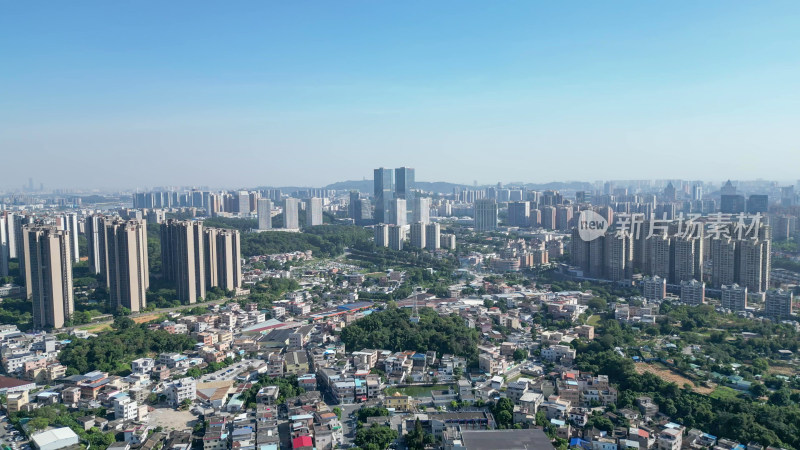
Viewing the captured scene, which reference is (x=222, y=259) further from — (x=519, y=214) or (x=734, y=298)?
(x=519, y=214)

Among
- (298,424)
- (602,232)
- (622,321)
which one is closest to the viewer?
(298,424)

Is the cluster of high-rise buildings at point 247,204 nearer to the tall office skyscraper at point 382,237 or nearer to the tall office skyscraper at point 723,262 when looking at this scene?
the tall office skyscraper at point 382,237

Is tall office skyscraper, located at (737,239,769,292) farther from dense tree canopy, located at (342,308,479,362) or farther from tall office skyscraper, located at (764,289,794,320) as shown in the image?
dense tree canopy, located at (342,308,479,362)

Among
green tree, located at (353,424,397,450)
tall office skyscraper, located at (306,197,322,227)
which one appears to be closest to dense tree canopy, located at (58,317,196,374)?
green tree, located at (353,424,397,450)

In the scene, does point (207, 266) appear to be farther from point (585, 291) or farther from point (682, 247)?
point (682, 247)

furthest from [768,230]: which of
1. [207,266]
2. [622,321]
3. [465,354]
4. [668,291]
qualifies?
[207,266]
